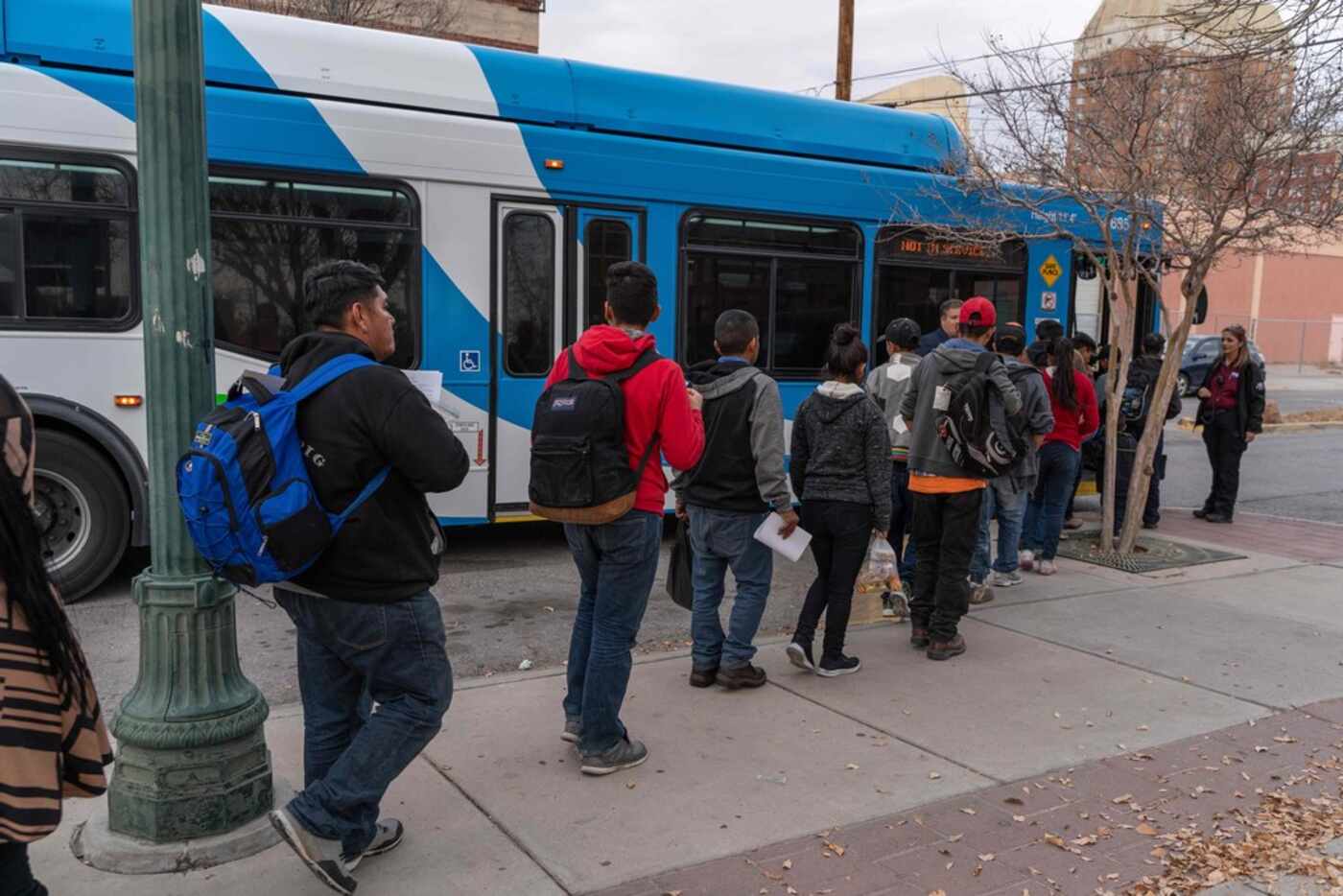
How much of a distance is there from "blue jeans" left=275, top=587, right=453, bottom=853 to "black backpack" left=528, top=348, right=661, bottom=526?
878 mm

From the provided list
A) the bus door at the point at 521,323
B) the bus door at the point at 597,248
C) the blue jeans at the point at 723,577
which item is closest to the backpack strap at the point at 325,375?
the blue jeans at the point at 723,577

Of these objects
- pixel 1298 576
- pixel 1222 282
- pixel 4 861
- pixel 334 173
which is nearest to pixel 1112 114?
pixel 1298 576

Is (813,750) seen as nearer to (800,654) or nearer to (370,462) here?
(800,654)

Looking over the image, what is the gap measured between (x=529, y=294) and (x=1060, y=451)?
4021 mm

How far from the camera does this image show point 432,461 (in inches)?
120

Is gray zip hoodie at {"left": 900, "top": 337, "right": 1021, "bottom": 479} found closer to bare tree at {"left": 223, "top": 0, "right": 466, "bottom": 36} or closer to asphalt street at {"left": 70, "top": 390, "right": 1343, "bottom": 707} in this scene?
asphalt street at {"left": 70, "top": 390, "right": 1343, "bottom": 707}

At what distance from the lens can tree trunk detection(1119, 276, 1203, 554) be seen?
8.38 meters

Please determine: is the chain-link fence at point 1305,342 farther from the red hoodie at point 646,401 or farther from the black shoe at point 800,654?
the red hoodie at point 646,401

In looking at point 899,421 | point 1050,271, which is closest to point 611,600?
point 899,421

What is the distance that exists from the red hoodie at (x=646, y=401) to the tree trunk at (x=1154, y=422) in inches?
220

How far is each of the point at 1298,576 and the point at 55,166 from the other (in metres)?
8.81

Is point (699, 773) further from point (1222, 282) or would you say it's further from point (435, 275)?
point (1222, 282)

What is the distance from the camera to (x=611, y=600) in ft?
13.8

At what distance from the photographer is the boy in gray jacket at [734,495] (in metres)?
5.04
